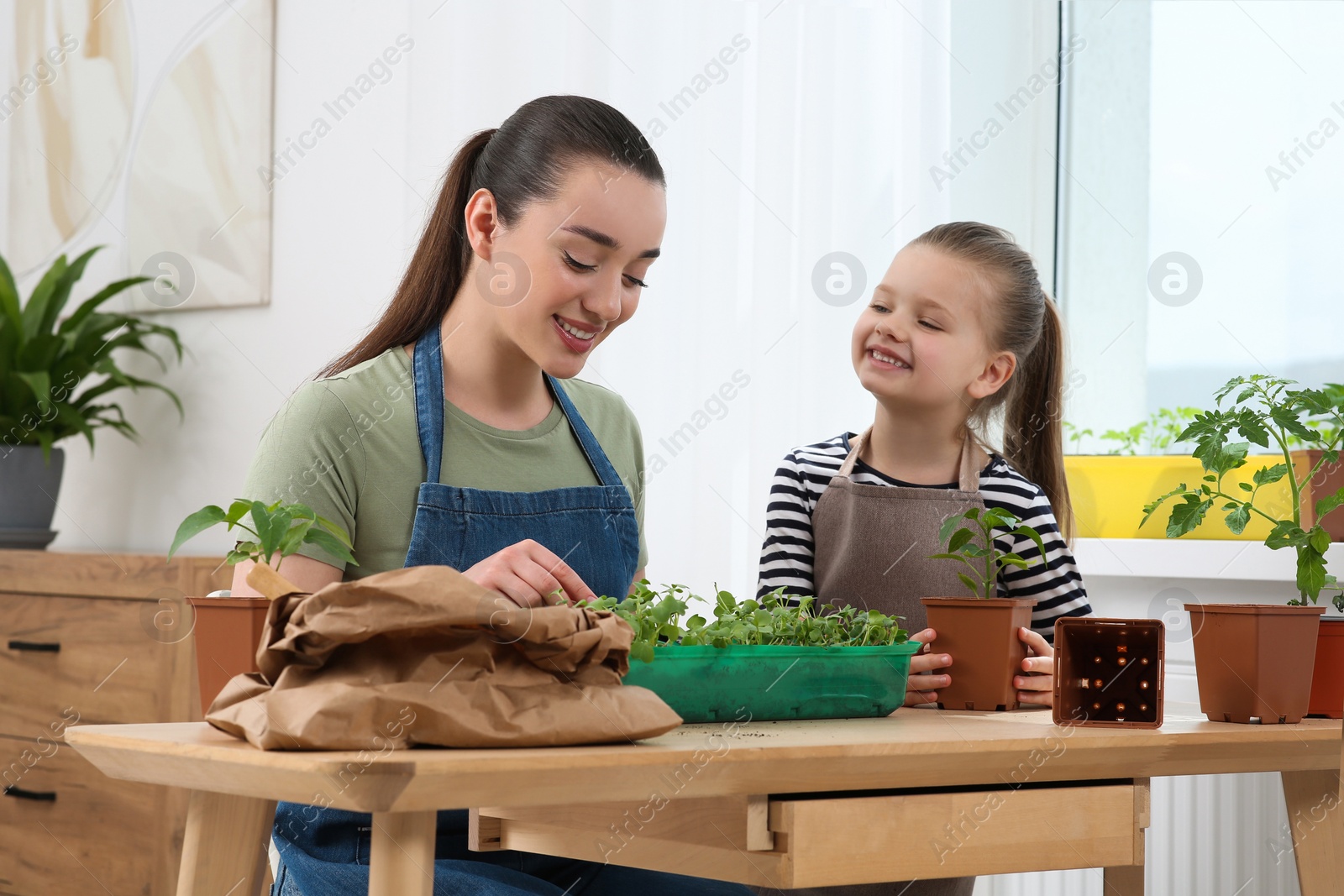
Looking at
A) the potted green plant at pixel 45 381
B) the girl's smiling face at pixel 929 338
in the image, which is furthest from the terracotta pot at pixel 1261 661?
the potted green plant at pixel 45 381

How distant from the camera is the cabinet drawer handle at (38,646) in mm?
2723

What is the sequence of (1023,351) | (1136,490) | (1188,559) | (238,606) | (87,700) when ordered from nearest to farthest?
(238,606)
(1023,351)
(1188,559)
(1136,490)
(87,700)

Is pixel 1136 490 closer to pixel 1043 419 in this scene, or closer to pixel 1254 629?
pixel 1043 419

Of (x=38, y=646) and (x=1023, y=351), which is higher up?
(x=1023, y=351)

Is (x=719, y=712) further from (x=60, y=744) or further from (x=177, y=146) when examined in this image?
(x=177, y=146)

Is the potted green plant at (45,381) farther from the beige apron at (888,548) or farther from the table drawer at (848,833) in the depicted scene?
the table drawer at (848,833)

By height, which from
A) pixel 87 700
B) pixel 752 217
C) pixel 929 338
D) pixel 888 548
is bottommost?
pixel 87 700

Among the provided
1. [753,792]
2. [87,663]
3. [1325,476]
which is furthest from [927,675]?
[87,663]

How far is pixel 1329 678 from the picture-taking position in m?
1.18

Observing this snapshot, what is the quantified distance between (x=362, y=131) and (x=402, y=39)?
Result: 23 centimetres

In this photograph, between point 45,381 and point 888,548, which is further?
point 45,381

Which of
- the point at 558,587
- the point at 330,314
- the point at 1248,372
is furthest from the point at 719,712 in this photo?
the point at 330,314

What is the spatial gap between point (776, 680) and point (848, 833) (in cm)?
16

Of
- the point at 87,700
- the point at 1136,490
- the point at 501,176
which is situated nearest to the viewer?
the point at 501,176
